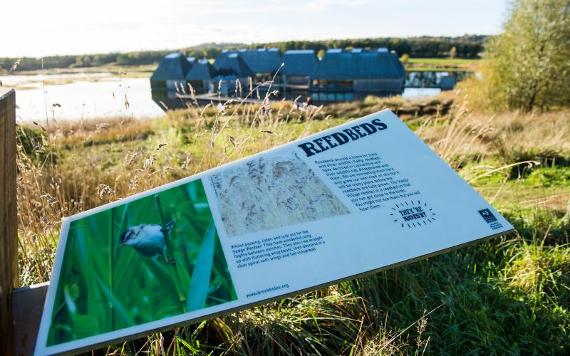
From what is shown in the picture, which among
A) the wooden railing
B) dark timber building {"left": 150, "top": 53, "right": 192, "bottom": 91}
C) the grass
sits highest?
dark timber building {"left": 150, "top": 53, "right": 192, "bottom": 91}

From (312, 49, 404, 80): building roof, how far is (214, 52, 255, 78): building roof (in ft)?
16.7

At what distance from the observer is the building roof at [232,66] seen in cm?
3338

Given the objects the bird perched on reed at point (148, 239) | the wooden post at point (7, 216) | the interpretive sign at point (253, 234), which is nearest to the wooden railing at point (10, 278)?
the wooden post at point (7, 216)

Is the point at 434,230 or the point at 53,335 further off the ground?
the point at 434,230

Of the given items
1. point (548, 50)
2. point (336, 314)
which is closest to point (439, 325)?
point (336, 314)

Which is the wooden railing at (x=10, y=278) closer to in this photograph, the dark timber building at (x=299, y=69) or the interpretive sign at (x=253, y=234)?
the interpretive sign at (x=253, y=234)

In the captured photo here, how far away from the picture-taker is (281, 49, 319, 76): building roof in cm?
3487

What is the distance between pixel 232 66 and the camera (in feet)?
112

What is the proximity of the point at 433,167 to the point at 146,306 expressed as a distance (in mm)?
1233

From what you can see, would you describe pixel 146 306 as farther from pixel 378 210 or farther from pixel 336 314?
pixel 336 314

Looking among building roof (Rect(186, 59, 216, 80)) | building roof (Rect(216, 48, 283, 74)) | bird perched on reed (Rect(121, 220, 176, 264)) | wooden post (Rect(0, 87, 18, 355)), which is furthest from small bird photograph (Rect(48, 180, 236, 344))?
building roof (Rect(216, 48, 283, 74))

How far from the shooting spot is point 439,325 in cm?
250

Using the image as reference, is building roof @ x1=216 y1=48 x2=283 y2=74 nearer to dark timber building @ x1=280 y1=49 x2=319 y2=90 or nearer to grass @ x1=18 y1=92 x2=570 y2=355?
dark timber building @ x1=280 y1=49 x2=319 y2=90

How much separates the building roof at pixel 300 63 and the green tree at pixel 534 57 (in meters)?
16.6
